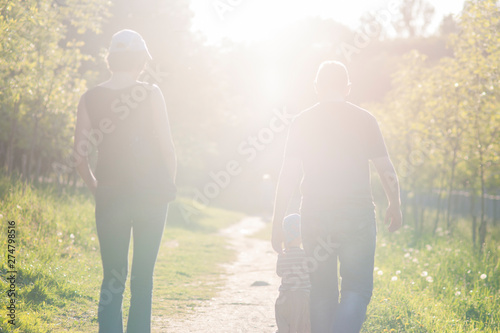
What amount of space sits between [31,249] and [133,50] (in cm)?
490

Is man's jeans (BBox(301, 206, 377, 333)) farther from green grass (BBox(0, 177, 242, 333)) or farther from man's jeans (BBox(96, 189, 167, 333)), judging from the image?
green grass (BBox(0, 177, 242, 333))

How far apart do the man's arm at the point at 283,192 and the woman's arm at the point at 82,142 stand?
1352 millimetres

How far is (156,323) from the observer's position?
5309 mm

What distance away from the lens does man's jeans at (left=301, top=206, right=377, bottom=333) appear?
3348mm

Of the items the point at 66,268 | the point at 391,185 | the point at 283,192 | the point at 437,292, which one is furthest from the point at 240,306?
the point at 391,185

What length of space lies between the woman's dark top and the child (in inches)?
51.2

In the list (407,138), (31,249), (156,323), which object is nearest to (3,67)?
(31,249)

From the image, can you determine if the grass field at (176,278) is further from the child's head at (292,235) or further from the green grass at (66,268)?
the child's head at (292,235)

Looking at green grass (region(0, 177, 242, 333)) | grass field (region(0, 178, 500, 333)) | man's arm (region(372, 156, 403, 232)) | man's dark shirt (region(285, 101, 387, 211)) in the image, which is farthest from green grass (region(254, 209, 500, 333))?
green grass (region(0, 177, 242, 333))

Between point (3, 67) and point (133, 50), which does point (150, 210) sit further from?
point (3, 67)

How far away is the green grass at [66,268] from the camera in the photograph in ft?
16.7

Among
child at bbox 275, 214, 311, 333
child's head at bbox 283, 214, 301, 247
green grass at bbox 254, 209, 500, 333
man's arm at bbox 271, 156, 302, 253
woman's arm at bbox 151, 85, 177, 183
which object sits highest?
woman's arm at bbox 151, 85, 177, 183

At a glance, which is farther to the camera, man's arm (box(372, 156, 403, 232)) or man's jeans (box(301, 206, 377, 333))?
man's arm (box(372, 156, 403, 232))

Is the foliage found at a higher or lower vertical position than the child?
higher
